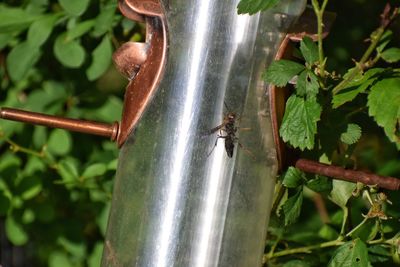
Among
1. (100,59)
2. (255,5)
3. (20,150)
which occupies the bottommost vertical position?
(20,150)

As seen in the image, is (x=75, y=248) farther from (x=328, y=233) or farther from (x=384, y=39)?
(x=384, y=39)

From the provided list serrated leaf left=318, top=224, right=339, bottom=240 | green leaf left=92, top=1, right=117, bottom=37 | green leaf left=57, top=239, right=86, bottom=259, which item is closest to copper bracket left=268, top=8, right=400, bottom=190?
serrated leaf left=318, top=224, right=339, bottom=240

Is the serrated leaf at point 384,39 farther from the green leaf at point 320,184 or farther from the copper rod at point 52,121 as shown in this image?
the copper rod at point 52,121

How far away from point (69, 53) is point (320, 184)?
846mm

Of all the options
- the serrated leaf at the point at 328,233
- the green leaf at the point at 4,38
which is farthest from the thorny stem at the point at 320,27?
the green leaf at the point at 4,38

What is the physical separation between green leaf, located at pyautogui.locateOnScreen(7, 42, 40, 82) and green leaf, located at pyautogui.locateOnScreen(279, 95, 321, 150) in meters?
0.95

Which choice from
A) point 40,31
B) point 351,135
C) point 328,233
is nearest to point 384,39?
point 351,135

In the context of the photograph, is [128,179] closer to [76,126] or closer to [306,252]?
[76,126]

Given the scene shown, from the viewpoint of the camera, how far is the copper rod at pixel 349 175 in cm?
196

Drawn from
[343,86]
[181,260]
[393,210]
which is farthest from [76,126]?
[393,210]

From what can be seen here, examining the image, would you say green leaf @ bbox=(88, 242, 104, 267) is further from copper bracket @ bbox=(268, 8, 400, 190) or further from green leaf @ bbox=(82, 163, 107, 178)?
copper bracket @ bbox=(268, 8, 400, 190)

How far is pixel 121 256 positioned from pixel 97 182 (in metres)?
0.71

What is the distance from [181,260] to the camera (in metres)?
2.05

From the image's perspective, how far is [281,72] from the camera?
1.93 m
